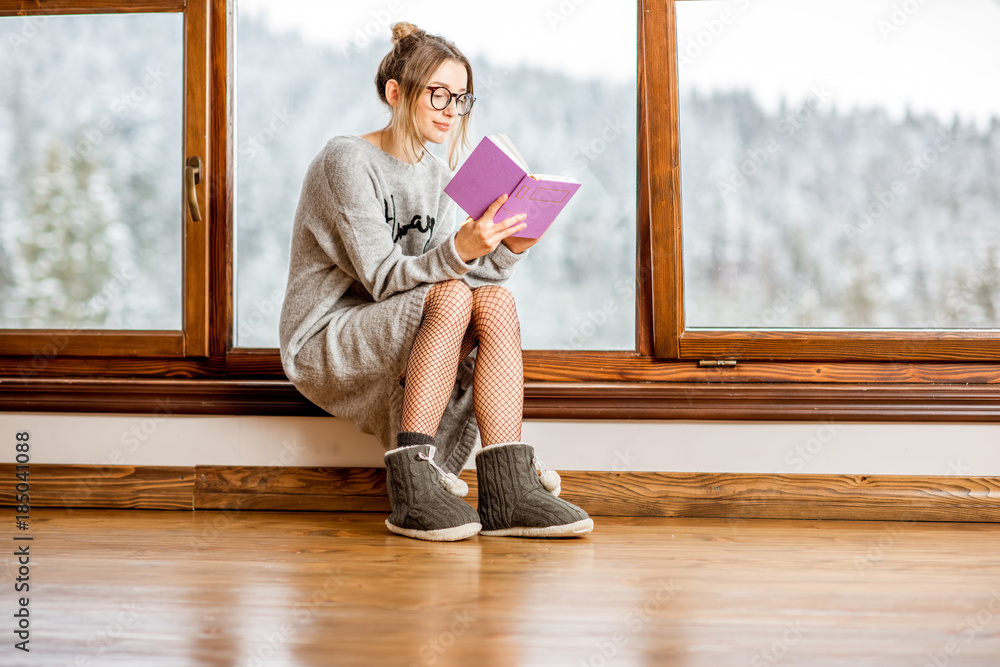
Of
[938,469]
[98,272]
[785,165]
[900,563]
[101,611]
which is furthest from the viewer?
[98,272]

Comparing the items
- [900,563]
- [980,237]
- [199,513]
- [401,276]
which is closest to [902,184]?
[980,237]

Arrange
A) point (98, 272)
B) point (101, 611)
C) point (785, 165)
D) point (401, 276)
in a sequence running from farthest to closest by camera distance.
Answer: point (98, 272) → point (785, 165) → point (401, 276) → point (101, 611)

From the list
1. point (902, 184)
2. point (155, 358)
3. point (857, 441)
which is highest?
point (902, 184)

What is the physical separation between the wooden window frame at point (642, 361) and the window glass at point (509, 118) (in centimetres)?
4

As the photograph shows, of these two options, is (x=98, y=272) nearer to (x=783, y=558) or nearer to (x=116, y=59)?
(x=116, y=59)

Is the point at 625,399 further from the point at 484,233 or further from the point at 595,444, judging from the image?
the point at 484,233

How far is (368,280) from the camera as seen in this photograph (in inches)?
61.4

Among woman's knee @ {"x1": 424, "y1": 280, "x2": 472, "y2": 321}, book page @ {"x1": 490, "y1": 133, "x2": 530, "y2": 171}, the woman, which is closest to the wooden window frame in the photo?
the woman

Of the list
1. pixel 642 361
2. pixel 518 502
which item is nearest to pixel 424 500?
pixel 518 502

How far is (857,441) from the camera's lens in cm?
175

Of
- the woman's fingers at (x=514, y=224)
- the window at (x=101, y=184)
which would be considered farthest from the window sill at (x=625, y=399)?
the woman's fingers at (x=514, y=224)

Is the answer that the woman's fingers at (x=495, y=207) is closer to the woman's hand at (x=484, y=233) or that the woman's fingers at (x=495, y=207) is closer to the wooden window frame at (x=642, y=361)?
the woman's hand at (x=484, y=233)

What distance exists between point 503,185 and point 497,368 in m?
0.34

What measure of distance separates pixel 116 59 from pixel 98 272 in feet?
1.68
